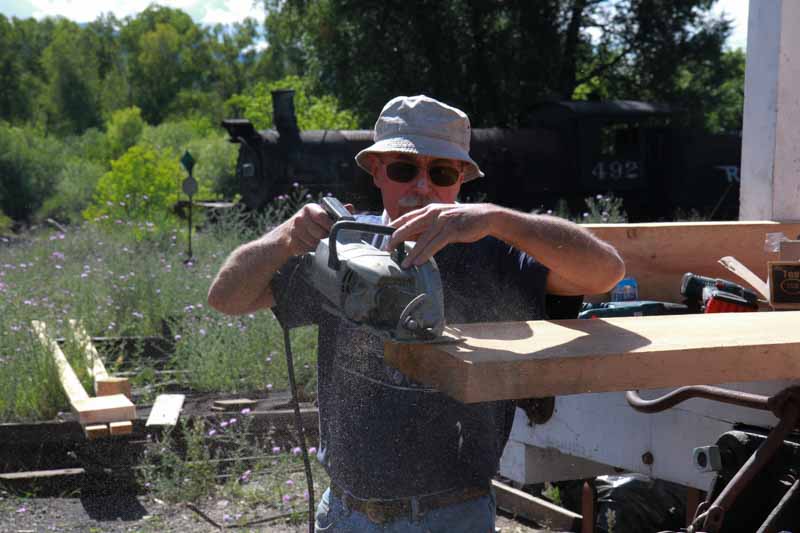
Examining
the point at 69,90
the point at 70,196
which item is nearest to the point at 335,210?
the point at 70,196

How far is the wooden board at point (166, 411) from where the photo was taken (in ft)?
17.4

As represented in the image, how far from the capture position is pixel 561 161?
58.6 feet

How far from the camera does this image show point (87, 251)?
35.4ft

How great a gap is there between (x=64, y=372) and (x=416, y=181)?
419 centimetres

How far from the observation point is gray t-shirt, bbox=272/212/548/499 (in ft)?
7.39

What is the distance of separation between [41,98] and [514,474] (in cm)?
6016

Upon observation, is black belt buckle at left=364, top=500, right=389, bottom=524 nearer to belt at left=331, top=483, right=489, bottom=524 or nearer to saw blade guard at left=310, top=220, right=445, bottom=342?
belt at left=331, top=483, right=489, bottom=524

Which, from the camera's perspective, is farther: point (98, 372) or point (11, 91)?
point (11, 91)

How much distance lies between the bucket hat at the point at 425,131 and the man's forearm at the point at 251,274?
331 mm

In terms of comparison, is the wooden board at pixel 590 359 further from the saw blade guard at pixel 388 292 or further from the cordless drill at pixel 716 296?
the cordless drill at pixel 716 296

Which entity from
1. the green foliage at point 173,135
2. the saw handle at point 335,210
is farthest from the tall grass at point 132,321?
the green foliage at point 173,135

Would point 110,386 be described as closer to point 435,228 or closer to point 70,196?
point 435,228

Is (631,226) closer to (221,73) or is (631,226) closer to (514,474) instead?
(514,474)

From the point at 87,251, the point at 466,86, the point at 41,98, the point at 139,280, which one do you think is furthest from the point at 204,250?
the point at 41,98
